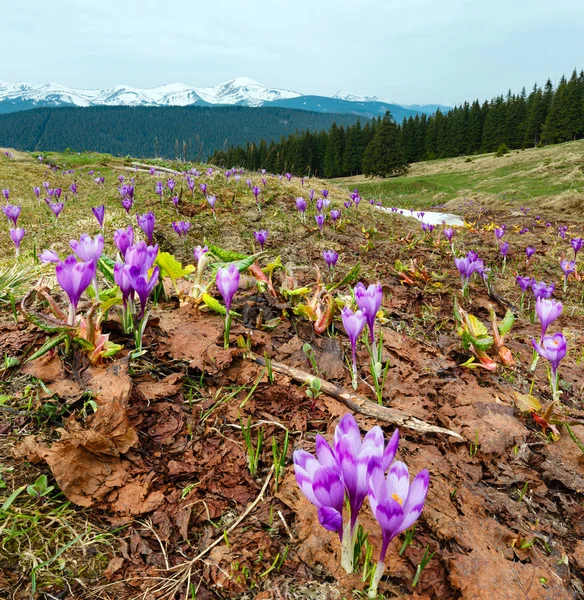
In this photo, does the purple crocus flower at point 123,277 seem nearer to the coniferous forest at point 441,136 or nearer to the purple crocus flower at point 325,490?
the purple crocus flower at point 325,490

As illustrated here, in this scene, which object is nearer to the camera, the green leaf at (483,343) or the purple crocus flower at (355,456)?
the purple crocus flower at (355,456)

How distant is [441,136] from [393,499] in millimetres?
64161

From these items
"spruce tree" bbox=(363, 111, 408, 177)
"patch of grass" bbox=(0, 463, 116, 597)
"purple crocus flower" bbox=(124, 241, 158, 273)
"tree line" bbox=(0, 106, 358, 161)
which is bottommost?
"patch of grass" bbox=(0, 463, 116, 597)

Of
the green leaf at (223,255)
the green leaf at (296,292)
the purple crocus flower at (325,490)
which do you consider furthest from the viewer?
the green leaf at (223,255)

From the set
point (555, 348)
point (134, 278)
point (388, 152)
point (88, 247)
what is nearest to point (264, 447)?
point (134, 278)

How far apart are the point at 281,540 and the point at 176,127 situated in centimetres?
21560

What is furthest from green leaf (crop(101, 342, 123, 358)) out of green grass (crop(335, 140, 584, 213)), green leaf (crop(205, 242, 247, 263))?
green grass (crop(335, 140, 584, 213))

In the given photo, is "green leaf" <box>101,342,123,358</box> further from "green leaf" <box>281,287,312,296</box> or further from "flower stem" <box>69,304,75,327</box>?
"green leaf" <box>281,287,312,296</box>

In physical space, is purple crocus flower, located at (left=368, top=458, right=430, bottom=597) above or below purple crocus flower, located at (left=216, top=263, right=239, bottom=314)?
below

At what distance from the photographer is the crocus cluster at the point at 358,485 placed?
0.82 m

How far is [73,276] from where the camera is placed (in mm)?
1439

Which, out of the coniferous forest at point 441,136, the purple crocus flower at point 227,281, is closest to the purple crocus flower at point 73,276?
the purple crocus flower at point 227,281

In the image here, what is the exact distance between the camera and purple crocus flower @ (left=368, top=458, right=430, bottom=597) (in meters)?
0.82

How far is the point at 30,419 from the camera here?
1.26 meters
